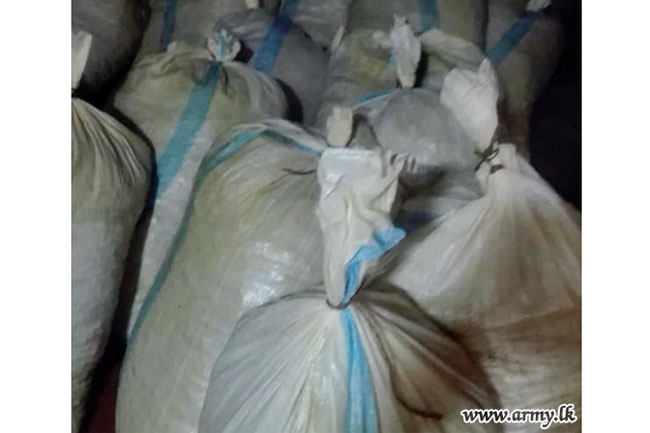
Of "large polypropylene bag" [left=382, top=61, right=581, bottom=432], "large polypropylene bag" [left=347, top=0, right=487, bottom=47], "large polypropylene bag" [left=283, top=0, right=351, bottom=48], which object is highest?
"large polypropylene bag" [left=347, top=0, right=487, bottom=47]

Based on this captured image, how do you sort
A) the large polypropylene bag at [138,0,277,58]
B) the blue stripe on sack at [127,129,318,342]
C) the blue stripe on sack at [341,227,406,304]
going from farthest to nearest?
the large polypropylene bag at [138,0,277,58] < the blue stripe on sack at [127,129,318,342] < the blue stripe on sack at [341,227,406,304]

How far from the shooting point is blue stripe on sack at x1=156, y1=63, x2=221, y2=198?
960mm

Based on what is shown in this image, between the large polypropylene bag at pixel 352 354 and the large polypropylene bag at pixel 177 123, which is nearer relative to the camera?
the large polypropylene bag at pixel 352 354

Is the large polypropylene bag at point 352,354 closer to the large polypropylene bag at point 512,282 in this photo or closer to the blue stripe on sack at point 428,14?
the large polypropylene bag at point 512,282

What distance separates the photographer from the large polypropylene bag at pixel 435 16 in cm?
97

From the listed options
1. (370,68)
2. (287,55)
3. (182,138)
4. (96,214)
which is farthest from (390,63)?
(96,214)

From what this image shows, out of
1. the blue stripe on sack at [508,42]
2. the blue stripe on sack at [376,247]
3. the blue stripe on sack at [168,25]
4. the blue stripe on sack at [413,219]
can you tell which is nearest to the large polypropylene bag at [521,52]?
the blue stripe on sack at [508,42]

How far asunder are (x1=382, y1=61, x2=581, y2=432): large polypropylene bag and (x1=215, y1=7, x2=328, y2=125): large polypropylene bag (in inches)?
9.4

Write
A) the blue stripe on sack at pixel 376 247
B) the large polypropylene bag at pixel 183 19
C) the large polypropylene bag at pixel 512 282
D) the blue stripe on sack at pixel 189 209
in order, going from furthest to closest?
the large polypropylene bag at pixel 183 19 < the blue stripe on sack at pixel 189 209 < the large polypropylene bag at pixel 512 282 < the blue stripe on sack at pixel 376 247

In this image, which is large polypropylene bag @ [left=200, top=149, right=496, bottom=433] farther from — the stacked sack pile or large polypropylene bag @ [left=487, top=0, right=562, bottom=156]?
large polypropylene bag @ [left=487, top=0, right=562, bottom=156]

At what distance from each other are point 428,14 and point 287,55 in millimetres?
169

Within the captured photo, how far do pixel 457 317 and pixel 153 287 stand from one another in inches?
13.2

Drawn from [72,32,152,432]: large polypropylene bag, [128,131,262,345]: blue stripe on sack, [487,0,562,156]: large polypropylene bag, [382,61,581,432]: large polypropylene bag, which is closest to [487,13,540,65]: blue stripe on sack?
[487,0,562,156]: large polypropylene bag
